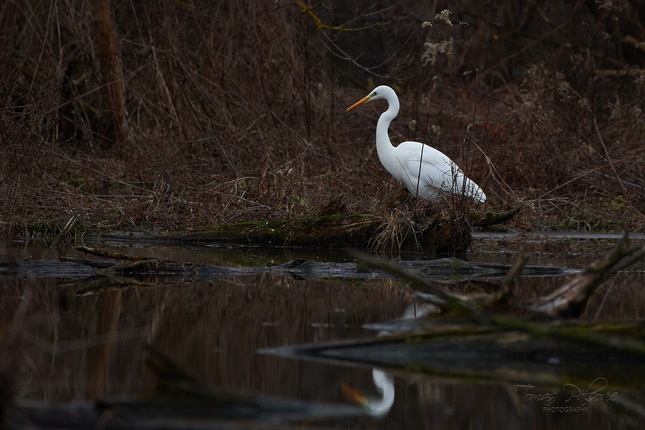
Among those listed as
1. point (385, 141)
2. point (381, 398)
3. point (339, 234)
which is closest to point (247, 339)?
point (381, 398)

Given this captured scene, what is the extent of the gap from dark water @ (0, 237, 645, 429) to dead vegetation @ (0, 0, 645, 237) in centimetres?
311

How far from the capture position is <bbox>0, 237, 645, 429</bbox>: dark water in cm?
267

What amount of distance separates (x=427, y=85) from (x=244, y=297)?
10580 millimetres

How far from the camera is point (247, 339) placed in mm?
3652

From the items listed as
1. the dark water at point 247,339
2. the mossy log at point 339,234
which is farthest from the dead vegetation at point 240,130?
the dark water at point 247,339

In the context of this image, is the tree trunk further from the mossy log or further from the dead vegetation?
the mossy log

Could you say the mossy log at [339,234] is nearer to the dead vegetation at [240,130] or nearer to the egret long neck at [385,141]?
the dead vegetation at [240,130]

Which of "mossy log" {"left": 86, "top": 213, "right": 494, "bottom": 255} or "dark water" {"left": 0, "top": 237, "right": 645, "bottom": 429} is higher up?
"mossy log" {"left": 86, "top": 213, "right": 494, "bottom": 255}

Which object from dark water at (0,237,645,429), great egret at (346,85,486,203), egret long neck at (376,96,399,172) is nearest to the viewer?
dark water at (0,237,645,429)

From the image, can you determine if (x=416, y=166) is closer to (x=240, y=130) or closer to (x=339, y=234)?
(x=339, y=234)

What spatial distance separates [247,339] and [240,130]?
6.69 m

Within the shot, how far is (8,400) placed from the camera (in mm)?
2236

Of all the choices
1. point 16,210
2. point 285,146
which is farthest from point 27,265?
point 285,146

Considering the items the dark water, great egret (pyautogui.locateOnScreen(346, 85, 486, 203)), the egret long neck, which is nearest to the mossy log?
great egret (pyautogui.locateOnScreen(346, 85, 486, 203))
